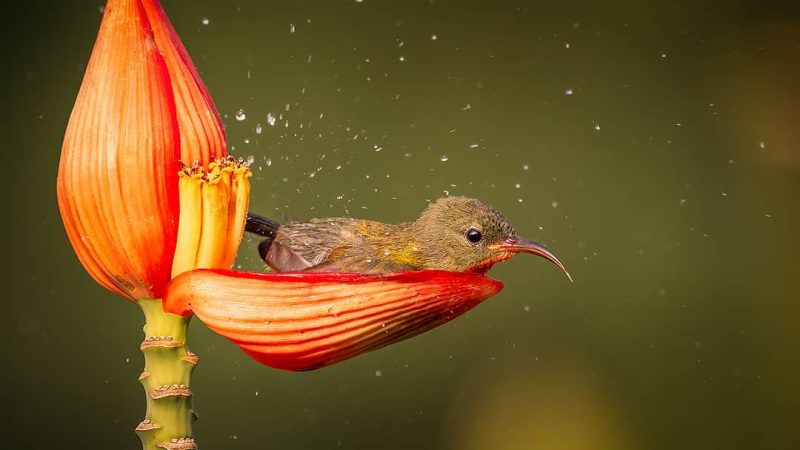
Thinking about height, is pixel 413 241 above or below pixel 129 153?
below

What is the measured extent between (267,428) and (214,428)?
0.11 meters

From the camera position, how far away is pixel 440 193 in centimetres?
241

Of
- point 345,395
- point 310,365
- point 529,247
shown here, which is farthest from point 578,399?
point 310,365

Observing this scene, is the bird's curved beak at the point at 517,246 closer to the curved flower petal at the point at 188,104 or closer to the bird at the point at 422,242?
the bird at the point at 422,242

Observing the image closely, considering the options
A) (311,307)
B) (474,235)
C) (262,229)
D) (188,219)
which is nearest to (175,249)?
(188,219)

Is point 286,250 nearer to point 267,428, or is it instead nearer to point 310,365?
point 310,365

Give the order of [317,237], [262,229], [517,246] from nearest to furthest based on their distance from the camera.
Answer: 1. [262,229]
2. [517,246]
3. [317,237]

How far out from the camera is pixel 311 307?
2.60 ft

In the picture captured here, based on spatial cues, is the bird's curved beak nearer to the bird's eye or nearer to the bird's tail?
the bird's eye

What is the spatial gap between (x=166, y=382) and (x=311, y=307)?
0.13 m

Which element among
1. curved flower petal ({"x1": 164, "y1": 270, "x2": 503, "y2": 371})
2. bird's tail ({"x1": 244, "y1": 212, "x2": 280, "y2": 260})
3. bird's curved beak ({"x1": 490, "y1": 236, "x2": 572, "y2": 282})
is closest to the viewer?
curved flower petal ({"x1": 164, "y1": 270, "x2": 503, "y2": 371})

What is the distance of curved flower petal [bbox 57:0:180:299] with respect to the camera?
813 mm

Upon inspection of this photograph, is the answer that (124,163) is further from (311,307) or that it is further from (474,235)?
(474,235)

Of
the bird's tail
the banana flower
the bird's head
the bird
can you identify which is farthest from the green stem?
the bird's head
